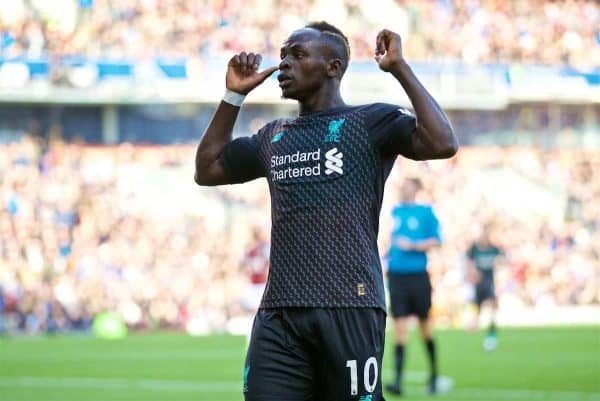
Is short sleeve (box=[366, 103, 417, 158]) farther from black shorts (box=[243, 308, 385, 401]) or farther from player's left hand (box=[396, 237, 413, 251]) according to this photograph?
player's left hand (box=[396, 237, 413, 251])

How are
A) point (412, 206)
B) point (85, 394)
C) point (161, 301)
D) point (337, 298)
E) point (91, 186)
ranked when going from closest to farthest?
1. point (337, 298)
2. point (85, 394)
3. point (412, 206)
4. point (161, 301)
5. point (91, 186)

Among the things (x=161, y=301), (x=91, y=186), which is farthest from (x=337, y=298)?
(x=91, y=186)

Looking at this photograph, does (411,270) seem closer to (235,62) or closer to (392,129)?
(235,62)

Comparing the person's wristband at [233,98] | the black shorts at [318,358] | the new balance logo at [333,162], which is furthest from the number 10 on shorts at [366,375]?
the person's wristband at [233,98]

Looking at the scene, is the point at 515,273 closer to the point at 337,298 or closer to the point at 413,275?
the point at 413,275

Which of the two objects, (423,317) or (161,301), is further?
(161,301)

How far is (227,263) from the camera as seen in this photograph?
30.3m

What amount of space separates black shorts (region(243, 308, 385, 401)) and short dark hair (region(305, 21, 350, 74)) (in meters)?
1.09

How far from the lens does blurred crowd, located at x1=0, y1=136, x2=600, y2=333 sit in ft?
92.9

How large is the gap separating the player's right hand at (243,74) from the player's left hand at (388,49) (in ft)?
2.10

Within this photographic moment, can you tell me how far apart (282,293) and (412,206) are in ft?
29.5

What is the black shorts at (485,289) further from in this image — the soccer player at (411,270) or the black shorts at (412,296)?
the black shorts at (412,296)

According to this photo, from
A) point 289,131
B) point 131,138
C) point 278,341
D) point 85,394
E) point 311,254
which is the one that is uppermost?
point 131,138

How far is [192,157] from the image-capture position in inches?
1316
